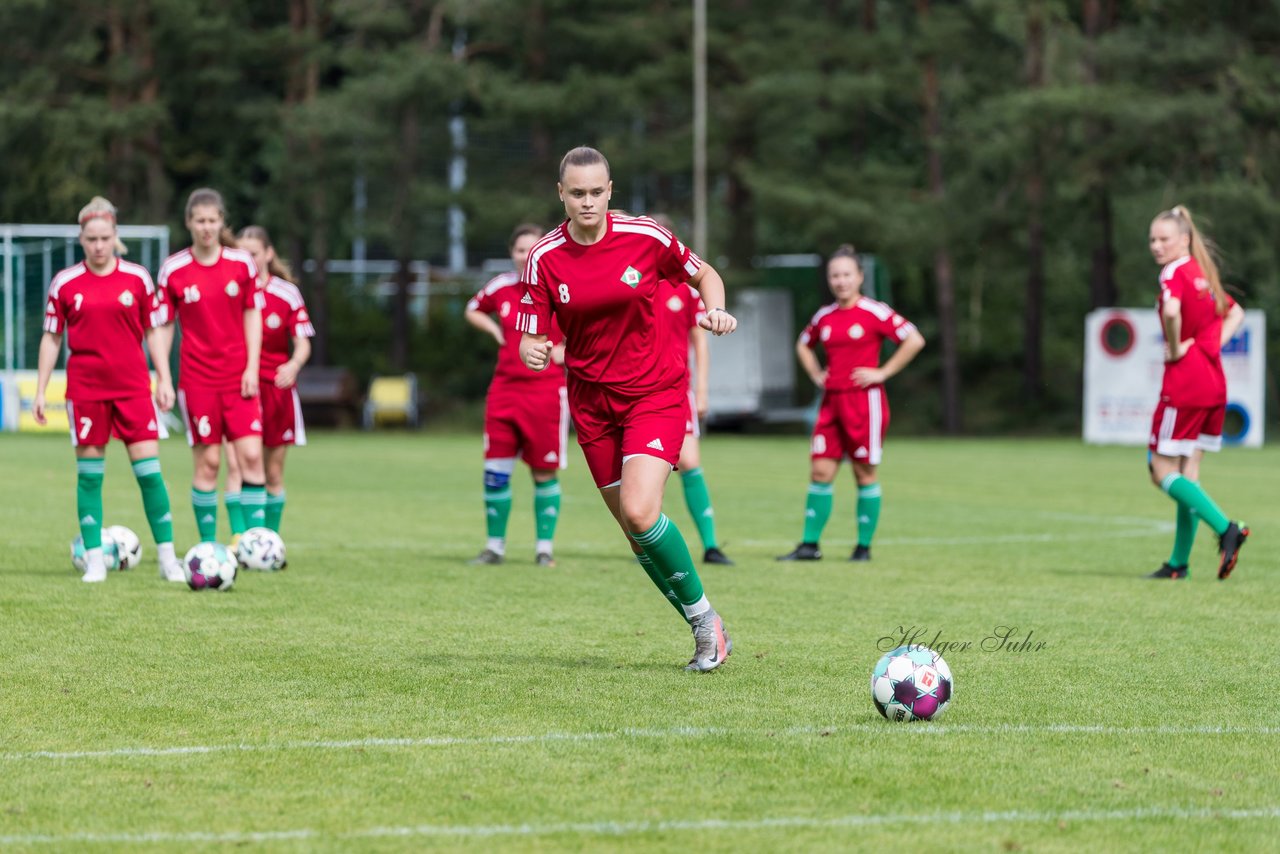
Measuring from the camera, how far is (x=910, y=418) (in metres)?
38.7

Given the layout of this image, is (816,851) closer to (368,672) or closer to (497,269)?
(368,672)

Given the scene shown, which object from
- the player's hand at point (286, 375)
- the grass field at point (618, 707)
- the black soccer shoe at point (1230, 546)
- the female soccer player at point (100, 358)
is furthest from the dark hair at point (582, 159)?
the black soccer shoe at point (1230, 546)

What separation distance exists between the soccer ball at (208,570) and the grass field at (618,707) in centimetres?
18

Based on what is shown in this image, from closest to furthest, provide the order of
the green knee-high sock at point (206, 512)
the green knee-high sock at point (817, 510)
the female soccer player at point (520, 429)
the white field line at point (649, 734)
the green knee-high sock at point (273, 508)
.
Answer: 1. the white field line at point (649, 734)
2. the green knee-high sock at point (206, 512)
3. the female soccer player at point (520, 429)
4. the green knee-high sock at point (273, 508)
5. the green knee-high sock at point (817, 510)

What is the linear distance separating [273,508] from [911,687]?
6.59 m

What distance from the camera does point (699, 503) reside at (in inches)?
464

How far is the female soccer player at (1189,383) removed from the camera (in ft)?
34.4

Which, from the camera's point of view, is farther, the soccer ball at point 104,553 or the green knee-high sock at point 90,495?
the soccer ball at point 104,553

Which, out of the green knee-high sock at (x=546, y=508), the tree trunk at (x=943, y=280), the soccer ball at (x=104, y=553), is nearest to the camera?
the soccer ball at (x=104, y=553)

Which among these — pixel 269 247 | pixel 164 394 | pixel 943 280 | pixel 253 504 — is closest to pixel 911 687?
pixel 164 394

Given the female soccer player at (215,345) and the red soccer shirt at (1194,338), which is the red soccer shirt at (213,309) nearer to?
the female soccer player at (215,345)

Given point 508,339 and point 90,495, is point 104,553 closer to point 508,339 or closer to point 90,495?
point 90,495

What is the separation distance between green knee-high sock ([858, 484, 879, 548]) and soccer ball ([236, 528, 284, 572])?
385 cm

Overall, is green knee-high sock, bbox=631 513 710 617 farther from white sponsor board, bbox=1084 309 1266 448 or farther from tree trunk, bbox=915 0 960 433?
tree trunk, bbox=915 0 960 433
